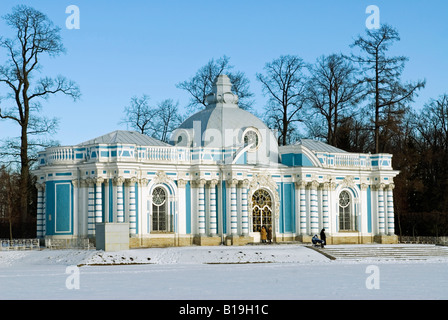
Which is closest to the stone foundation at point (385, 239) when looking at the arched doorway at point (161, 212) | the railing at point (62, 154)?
the arched doorway at point (161, 212)

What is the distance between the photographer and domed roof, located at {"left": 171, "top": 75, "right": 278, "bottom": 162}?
41.9 metres

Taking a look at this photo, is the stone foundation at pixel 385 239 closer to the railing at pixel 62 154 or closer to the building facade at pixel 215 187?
the building facade at pixel 215 187

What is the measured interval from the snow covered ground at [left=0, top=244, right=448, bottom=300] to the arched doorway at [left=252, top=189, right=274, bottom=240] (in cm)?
603

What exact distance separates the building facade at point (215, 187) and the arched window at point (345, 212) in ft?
0.21

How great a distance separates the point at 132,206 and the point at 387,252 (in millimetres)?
12301

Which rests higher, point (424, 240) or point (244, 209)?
point (244, 209)

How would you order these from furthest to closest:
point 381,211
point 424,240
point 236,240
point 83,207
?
point 424,240
point 381,211
point 236,240
point 83,207

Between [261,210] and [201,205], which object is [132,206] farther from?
[261,210]

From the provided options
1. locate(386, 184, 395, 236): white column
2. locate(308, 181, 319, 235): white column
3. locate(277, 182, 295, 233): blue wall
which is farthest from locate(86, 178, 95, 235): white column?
locate(386, 184, 395, 236): white column

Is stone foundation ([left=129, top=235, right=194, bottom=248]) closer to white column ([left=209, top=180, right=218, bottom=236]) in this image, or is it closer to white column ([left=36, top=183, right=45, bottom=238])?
white column ([left=209, top=180, right=218, bottom=236])

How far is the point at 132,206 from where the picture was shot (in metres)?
37.9

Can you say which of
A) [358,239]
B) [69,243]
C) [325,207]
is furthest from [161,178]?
[358,239]
